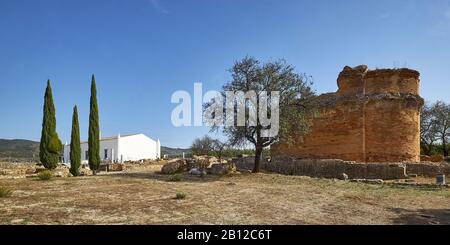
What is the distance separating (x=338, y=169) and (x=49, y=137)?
1843cm

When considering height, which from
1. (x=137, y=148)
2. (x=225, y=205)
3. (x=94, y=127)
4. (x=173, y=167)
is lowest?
(x=225, y=205)

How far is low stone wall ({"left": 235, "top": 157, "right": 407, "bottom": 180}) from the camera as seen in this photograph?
69.5 ft

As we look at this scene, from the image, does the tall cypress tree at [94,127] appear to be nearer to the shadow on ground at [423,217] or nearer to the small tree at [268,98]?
the small tree at [268,98]

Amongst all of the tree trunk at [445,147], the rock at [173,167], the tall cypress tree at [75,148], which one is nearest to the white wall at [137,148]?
the tall cypress tree at [75,148]

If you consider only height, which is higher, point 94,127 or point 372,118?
point 372,118

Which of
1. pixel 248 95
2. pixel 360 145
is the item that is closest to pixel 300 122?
pixel 248 95

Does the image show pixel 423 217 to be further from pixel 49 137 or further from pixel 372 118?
pixel 49 137

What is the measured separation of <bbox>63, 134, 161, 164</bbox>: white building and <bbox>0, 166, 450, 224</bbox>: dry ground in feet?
118

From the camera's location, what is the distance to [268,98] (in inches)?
772

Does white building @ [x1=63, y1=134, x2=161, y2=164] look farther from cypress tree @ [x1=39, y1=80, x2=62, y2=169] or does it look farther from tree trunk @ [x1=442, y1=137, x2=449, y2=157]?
tree trunk @ [x1=442, y1=137, x2=449, y2=157]

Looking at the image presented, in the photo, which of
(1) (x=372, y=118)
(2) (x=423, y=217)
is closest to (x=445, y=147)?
(1) (x=372, y=118)

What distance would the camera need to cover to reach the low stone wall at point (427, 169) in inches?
888

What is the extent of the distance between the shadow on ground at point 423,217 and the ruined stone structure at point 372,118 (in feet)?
49.9

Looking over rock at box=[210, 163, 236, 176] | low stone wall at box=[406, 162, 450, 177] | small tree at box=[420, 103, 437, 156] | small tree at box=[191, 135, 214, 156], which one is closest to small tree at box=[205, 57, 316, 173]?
rock at box=[210, 163, 236, 176]
